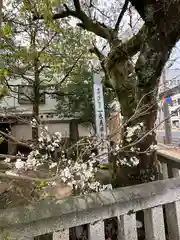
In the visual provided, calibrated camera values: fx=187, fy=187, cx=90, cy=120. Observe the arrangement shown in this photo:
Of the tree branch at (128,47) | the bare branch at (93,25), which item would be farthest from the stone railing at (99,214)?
the bare branch at (93,25)

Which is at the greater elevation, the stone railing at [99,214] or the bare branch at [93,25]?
the bare branch at [93,25]

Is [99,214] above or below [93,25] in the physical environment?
below

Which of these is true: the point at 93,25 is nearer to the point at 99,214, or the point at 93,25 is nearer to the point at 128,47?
the point at 128,47

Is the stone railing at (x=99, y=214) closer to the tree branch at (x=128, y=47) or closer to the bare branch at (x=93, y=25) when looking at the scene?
the tree branch at (x=128, y=47)

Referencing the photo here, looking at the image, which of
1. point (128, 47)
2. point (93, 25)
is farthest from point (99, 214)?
point (93, 25)

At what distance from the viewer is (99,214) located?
1229mm

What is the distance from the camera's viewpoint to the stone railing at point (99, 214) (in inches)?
42.1

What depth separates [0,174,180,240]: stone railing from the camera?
42.1 inches

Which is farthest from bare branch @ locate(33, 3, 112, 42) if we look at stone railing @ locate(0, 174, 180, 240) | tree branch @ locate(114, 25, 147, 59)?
stone railing @ locate(0, 174, 180, 240)

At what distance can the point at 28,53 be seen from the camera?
6812 mm

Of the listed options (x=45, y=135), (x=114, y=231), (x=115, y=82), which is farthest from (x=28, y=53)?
(x=114, y=231)

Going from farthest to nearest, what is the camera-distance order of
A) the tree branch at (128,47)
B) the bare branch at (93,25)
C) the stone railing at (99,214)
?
the bare branch at (93,25) → the tree branch at (128,47) → the stone railing at (99,214)

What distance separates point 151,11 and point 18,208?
117 inches

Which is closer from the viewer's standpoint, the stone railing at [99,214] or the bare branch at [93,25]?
the stone railing at [99,214]
